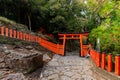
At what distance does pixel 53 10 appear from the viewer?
22.5 m

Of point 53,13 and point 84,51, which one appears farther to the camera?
point 53,13

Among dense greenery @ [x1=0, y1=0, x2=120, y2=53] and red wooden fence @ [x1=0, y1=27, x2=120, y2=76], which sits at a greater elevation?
dense greenery @ [x1=0, y1=0, x2=120, y2=53]

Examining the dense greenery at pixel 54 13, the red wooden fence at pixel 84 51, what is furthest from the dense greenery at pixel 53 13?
the red wooden fence at pixel 84 51

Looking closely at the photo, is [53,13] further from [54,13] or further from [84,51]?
[84,51]

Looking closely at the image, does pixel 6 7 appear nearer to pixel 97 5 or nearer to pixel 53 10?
pixel 53 10

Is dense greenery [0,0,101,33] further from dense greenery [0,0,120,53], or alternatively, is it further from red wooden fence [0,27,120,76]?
red wooden fence [0,27,120,76]

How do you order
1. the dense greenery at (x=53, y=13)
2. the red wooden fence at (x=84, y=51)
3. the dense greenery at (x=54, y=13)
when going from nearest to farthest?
the red wooden fence at (x=84, y=51)
the dense greenery at (x=54, y=13)
the dense greenery at (x=53, y=13)

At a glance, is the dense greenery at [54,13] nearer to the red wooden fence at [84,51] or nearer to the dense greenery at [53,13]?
the dense greenery at [53,13]

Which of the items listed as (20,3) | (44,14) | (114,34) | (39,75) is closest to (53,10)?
(44,14)

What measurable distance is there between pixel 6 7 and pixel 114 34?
17398 millimetres

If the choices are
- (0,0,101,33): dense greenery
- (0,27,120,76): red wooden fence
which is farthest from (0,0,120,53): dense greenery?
(0,27,120,76): red wooden fence

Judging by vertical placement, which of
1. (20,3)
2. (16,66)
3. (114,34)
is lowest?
(16,66)

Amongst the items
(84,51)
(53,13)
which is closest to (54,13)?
(53,13)

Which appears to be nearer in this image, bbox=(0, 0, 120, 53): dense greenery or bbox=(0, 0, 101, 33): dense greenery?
bbox=(0, 0, 120, 53): dense greenery
